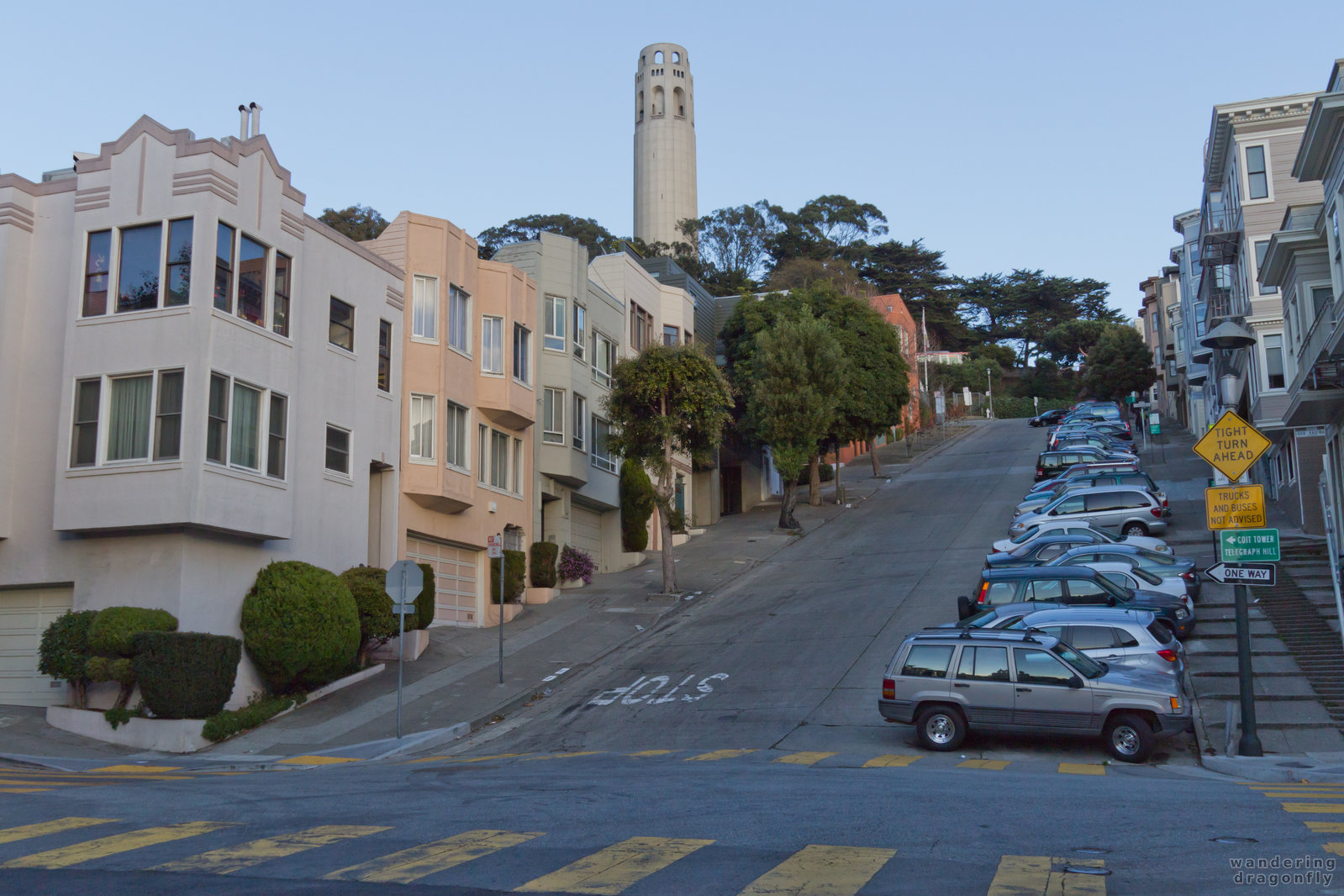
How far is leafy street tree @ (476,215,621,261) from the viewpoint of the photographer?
3337 inches

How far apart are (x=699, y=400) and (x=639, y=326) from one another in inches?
443

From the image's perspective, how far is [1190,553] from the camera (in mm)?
30750

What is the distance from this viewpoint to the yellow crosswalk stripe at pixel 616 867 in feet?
24.7

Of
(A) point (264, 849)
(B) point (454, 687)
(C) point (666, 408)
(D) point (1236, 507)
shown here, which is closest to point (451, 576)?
(B) point (454, 687)

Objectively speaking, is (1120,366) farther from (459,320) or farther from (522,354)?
(459,320)

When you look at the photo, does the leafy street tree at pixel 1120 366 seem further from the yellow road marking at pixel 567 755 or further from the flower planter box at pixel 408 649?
the yellow road marking at pixel 567 755

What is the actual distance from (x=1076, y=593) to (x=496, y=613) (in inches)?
627

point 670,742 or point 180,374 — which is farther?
point 180,374

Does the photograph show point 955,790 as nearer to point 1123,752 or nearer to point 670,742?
point 1123,752

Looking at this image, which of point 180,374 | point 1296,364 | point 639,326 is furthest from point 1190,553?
point 180,374

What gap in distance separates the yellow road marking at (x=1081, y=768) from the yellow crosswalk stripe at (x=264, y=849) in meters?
8.69

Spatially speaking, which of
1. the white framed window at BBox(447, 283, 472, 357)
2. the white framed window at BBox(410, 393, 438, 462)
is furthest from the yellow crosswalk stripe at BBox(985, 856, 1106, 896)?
the white framed window at BBox(447, 283, 472, 357)

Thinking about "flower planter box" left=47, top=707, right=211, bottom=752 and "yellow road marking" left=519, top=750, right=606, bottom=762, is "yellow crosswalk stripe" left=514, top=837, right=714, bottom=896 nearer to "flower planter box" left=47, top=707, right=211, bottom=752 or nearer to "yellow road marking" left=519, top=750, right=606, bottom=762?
"yellow road marking" left=519, top=750, right=606, bottom=762

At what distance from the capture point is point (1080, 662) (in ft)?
53.8
